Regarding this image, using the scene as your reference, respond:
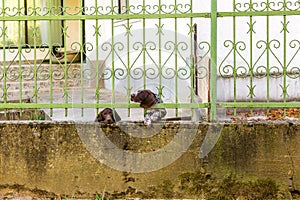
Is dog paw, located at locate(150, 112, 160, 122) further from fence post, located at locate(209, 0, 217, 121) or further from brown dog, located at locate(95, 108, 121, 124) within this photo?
fence post, located at locate(209, 0, 217, 121)

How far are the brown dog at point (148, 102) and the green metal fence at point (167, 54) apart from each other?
0.09 metres

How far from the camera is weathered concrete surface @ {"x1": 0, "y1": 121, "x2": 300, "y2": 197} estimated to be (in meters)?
5.23

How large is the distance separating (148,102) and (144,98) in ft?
0.21

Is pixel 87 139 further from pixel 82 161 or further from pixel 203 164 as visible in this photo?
pixel 203 164

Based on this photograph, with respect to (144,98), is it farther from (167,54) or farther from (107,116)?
(167,54)

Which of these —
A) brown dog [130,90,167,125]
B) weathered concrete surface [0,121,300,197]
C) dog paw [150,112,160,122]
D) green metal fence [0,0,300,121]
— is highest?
green metal fence [0,0,300,121]

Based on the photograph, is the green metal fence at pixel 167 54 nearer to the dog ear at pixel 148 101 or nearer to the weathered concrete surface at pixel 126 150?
the dog ear at pixel 148 101

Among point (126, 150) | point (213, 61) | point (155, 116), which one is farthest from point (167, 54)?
point (126, 150)

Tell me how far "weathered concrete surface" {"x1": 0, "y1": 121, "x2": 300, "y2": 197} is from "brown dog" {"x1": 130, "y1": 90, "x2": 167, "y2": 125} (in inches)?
4.6

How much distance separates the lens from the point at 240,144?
5.27m

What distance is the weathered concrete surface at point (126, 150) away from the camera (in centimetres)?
523

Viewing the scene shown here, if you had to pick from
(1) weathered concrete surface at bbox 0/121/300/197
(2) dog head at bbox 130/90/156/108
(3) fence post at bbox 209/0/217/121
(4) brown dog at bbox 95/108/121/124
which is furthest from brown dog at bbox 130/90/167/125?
(3) fence post at bbox 209/0/217/121

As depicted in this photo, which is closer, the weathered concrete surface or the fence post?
the weathered concrete surface

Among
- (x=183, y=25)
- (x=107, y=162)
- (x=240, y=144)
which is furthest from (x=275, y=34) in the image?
(x=107, y=162)
